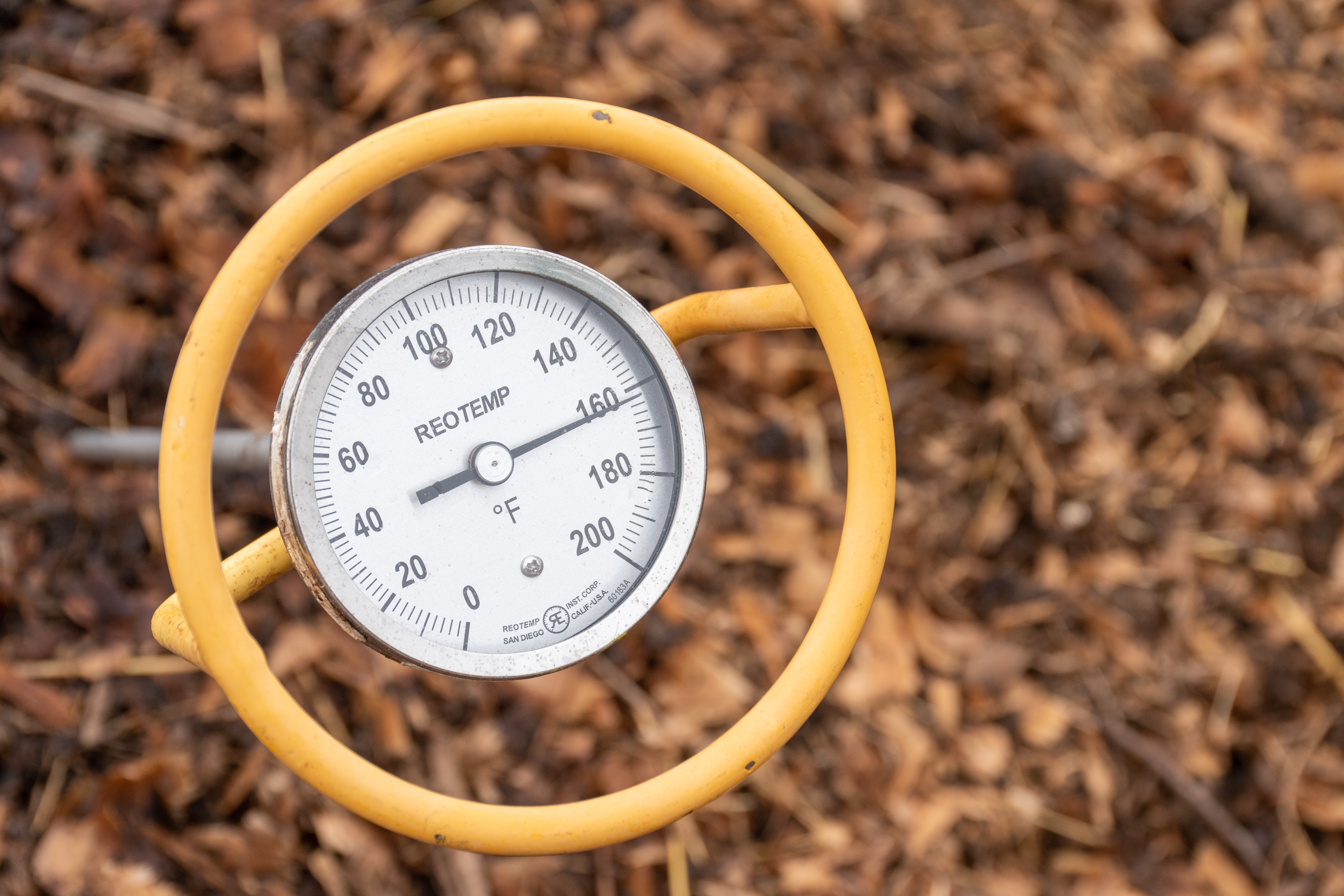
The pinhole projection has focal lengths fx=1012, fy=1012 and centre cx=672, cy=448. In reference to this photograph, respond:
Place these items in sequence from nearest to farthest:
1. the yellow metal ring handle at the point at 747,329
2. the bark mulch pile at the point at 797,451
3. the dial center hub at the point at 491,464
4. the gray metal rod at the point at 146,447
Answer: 1. the yellow metal ring handle at the point at 747,329
2. the dial center hub at the point at 491,464
3. the gray metal rod at the point at 146,447
4. the bark mulch pile at the point at 797,451

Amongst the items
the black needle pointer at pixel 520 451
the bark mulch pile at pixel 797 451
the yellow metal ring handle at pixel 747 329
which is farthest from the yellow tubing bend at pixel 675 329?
the bark mulch pile at pixel 797 451

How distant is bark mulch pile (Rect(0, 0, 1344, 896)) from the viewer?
169 centimetres

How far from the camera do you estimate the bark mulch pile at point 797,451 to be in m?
1.69

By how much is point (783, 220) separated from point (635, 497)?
32 centimetres

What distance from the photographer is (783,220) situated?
1.02m

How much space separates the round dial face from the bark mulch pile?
31.7 inches

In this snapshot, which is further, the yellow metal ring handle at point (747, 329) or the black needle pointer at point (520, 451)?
the black needle pointer at point (520, 451)

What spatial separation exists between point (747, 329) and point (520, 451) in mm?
296

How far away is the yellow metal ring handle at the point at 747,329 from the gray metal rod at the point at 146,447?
0.37 meters

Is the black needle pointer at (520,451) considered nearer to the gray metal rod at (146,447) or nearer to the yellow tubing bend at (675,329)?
the yellow tubing bend at (675,329)

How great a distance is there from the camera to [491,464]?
984mm

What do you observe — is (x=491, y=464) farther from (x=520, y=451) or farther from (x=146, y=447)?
(x=146, y=447)

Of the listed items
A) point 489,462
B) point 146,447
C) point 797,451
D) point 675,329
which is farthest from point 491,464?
point 797,451

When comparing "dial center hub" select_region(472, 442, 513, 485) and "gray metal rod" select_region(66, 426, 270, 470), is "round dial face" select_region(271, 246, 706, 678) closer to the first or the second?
"dial center hub" select_region(472, 442, 513, 485)
